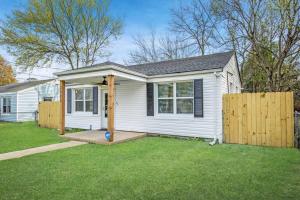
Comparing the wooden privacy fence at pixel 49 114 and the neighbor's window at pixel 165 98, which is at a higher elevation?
the neighbor's window at pixel 165 98

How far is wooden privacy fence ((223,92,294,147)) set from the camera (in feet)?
23.5

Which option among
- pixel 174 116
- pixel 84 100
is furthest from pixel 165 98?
pixel 84 100

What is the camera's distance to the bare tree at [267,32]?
10438mm

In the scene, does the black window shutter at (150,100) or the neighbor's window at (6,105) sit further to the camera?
the neighbor's window at (6,105)

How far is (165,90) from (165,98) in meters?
0.37

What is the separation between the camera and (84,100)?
12.1m

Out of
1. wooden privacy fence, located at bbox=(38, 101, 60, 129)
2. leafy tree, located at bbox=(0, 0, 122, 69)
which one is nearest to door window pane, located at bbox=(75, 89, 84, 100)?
wooden privacy fence, located at bbox=(38, 101, 60, 129)

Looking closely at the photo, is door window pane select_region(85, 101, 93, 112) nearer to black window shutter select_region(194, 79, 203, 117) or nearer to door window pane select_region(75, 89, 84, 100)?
door window pane select_region(75, 89, 84, 100)

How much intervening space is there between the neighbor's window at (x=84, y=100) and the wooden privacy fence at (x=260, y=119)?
7247mm

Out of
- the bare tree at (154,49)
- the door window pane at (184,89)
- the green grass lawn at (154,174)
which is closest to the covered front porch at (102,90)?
the green grass lawn at (154,174)

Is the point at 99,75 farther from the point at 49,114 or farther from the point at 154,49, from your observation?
the point at 154,49

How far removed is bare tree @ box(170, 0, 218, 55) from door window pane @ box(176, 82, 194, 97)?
25.3ft

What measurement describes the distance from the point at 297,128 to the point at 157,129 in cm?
527

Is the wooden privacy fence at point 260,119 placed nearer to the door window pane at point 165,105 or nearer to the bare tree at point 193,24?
the door window pane at point 165,105
